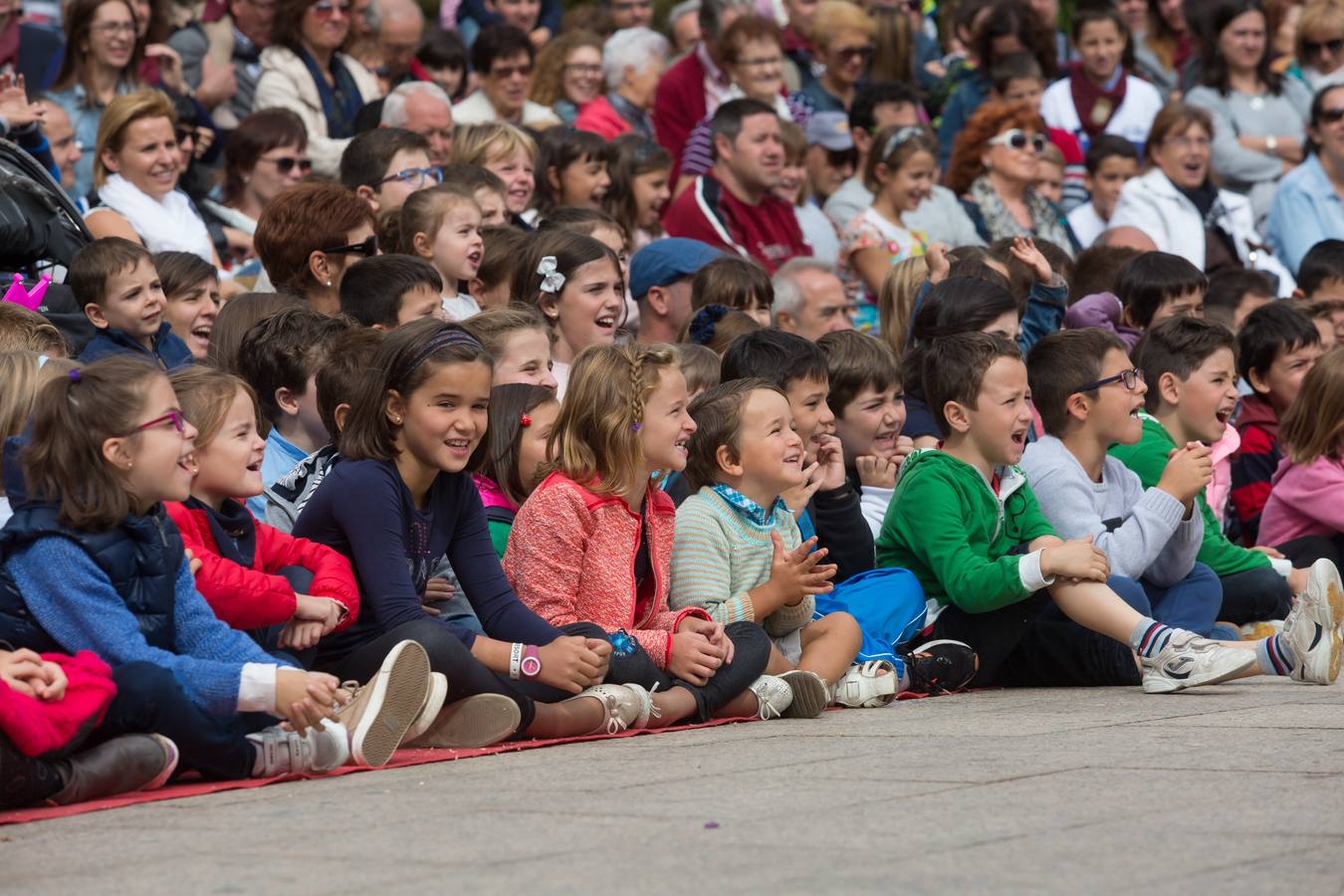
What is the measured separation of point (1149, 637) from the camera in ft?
20.9

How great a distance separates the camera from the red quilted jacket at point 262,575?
504 cm

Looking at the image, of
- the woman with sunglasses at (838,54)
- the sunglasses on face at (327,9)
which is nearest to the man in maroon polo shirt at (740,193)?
the sunglasses on face at (327,9)

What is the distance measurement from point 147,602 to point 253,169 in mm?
5375

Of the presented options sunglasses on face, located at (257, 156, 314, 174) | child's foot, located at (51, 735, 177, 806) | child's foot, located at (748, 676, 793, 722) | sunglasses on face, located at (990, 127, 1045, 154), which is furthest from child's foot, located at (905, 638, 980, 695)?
sunglasses on face, located at (990, 127, 1045, 154)

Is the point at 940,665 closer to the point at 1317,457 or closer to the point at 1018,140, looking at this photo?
the point at 1317,457

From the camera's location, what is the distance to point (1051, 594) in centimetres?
655

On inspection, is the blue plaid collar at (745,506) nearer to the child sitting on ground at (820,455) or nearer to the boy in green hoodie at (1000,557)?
the child sitting on ground at (820,455)

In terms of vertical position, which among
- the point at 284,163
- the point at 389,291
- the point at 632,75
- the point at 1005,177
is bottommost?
the point at 389,291

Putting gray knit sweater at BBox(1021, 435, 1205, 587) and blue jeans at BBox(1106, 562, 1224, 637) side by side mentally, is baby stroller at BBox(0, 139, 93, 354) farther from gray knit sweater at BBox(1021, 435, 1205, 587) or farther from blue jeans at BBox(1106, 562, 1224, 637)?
blue jeans at BBox(1106, 562, 1224, 637)

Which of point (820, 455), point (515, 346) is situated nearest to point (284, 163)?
point (515, 346)

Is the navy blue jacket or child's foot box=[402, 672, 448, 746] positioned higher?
the navy blue jacket

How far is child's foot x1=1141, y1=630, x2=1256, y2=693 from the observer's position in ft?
20.7

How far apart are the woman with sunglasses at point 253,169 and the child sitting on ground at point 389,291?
2.58 meters

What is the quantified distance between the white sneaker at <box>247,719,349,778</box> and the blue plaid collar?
1759mm
